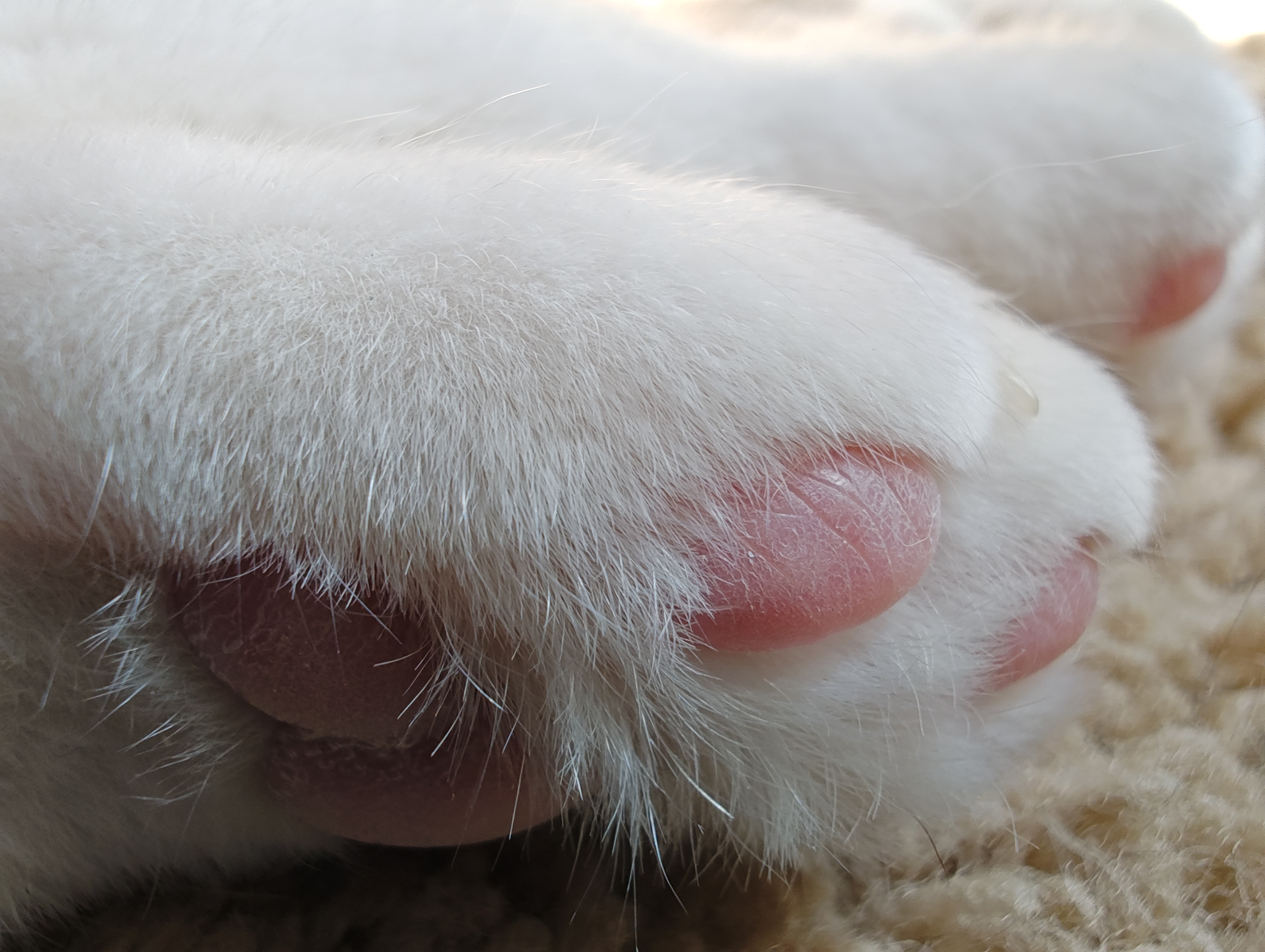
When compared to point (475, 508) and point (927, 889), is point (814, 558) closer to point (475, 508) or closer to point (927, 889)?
point (475, 508)

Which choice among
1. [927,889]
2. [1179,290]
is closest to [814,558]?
[927,889]

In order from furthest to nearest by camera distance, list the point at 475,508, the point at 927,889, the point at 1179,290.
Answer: the point at 1179,290
the point at 927,889
the point at 475,508

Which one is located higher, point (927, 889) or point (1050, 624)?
point (1050, 624)

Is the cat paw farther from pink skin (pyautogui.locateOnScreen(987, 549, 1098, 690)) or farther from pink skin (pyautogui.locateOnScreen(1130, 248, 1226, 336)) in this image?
pink skin (pyautogui.locateOnScreen(1130, 248, 1226, 336))

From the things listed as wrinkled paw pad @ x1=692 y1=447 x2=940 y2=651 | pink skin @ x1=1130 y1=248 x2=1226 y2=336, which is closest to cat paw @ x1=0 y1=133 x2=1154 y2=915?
wrinkled paw pad @ x1=692 y1=447 x2=940 y2=651

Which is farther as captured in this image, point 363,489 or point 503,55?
point 503,55

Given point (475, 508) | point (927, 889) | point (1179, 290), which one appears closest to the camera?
point (475, 508)

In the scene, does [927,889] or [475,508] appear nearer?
[475,508]

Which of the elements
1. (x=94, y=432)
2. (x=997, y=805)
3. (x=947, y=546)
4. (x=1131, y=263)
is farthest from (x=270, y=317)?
(x=1131, y=263)

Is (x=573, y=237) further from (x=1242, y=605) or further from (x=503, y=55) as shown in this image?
(x=1242, y=605)
